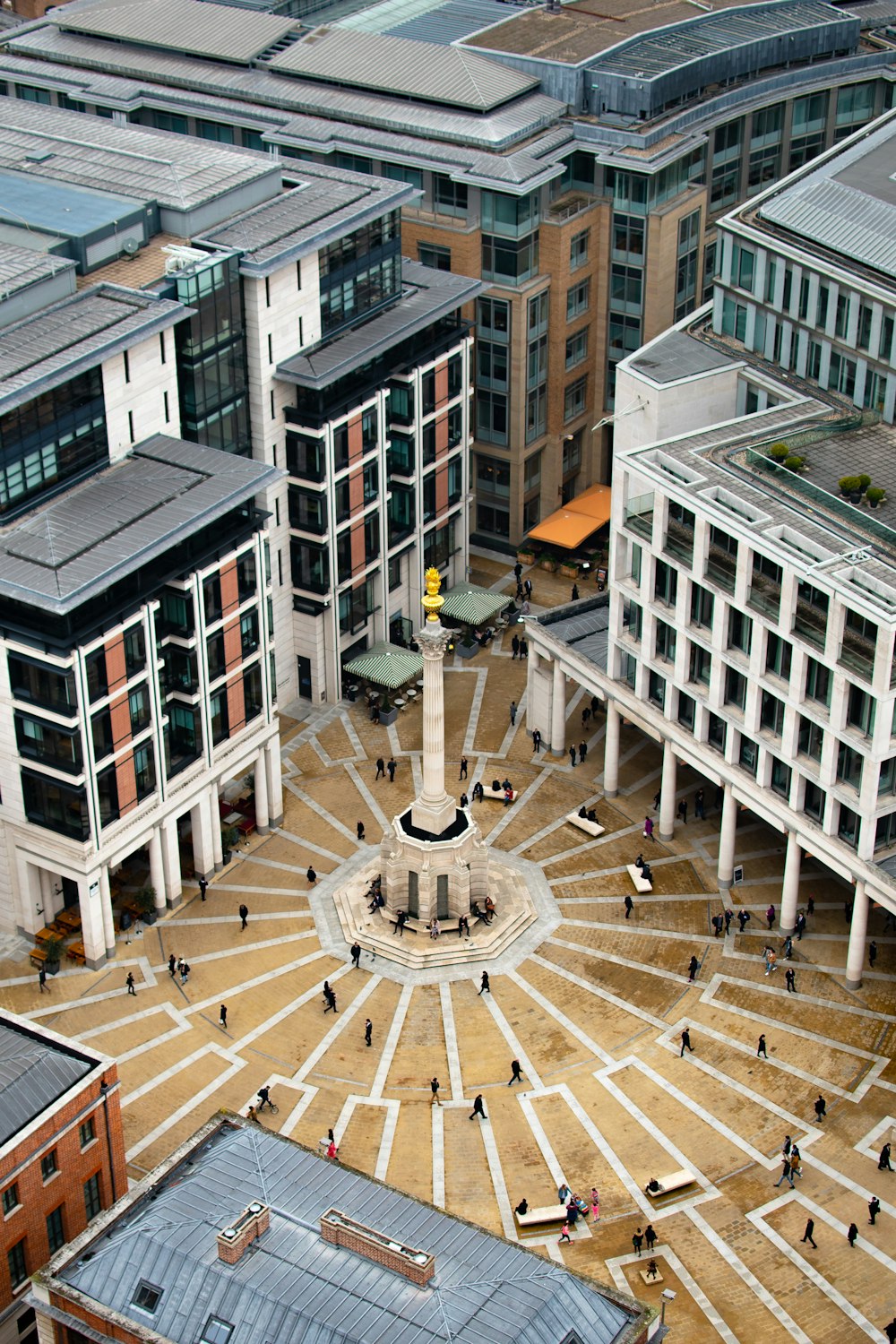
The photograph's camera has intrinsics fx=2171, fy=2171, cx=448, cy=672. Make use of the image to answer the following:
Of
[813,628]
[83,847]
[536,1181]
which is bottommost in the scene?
[536,1181]

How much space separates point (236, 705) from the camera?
12850 cm

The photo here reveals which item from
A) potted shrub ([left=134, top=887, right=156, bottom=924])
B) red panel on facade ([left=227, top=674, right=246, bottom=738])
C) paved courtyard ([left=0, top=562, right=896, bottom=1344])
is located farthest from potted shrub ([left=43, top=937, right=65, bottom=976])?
red panel on facade ([left=227, top=674, right=246, bottom=738])

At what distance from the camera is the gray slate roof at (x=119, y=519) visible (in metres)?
113

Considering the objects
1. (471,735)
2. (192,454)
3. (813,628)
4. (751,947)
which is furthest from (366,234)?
(751,947)

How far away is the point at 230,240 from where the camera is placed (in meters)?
134

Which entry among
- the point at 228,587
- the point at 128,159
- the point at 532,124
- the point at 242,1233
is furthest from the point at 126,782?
the point at 532,124

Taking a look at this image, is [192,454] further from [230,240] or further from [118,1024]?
[118,1024]

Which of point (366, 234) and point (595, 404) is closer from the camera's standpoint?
point (366, 234)

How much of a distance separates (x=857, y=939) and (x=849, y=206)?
48406 millimetres

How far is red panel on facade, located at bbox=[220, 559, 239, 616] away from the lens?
124 metres

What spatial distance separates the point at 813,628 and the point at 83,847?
1635 inches

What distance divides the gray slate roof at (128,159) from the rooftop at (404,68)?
21.6m

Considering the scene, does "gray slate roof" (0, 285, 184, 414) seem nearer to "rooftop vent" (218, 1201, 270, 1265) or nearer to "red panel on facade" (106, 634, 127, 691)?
"red panel on facade" (106, 634, 127, 691)

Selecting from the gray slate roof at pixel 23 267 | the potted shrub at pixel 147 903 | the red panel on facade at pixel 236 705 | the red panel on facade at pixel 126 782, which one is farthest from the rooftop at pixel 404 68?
the potted shrub at pixel 147 903
